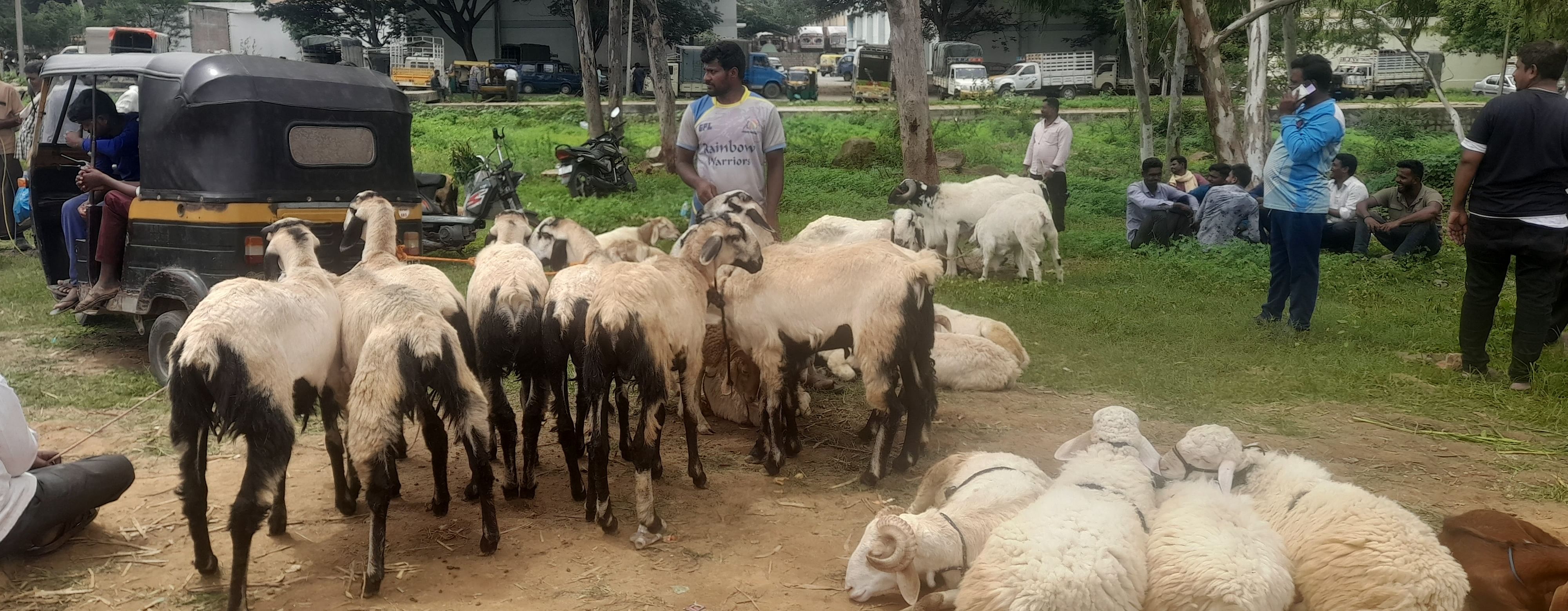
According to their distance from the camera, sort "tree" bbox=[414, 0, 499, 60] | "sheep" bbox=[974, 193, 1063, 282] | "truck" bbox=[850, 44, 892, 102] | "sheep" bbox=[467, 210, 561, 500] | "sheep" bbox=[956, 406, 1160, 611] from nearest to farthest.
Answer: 1. "sheep" bbox=[956, 406, 1160, 611]
2. "sheep" bbox=[467, 210, 561, 500]
3. "sheep" bbox=[974, 193, 1063, 282]
4. "truck" bbox=[850, 44, 892, 102]
5. "tree" bbox=[414, 0, 499, 60]

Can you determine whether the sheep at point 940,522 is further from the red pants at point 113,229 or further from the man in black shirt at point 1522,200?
the red pants at point 113,229

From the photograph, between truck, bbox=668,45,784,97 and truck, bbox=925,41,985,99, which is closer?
truck, bbox=668,45,784,97

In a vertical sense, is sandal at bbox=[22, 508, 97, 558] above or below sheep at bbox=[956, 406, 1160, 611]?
below

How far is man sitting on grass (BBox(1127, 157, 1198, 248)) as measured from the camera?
507 inches

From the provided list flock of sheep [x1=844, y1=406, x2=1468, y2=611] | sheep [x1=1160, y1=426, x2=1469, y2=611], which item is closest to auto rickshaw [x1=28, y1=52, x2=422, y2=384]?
flock of sheep [x1=844, y1=406, x2=1468, y2=611]

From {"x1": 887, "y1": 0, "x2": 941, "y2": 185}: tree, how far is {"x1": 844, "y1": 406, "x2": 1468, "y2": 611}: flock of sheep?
30.1 ft

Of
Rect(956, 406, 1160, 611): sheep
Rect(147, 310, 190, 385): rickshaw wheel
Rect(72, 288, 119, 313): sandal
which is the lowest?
Rect(956, 406, 1160, 611): sheep

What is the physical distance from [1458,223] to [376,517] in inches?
264

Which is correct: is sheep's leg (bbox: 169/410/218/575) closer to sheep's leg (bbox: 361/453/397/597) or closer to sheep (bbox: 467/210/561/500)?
sheep's leg (bbox: 361/453/397/597)

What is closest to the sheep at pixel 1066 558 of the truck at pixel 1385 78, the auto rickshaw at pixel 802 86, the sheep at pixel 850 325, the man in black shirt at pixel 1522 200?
the sheep at pixel 850 325

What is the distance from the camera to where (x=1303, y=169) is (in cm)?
789

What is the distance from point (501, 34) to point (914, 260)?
141ft

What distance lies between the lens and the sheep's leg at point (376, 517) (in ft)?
13.3

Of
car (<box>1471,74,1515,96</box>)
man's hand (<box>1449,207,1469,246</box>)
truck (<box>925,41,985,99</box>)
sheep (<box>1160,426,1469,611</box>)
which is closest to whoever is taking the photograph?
sheep (<box>1160,426,1469,611</box>)
